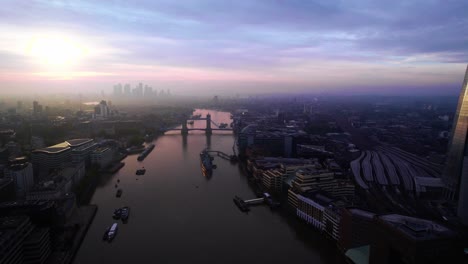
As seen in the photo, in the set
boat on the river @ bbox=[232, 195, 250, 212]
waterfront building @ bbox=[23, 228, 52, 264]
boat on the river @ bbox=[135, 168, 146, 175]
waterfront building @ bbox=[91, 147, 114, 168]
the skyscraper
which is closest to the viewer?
waterfront building @ bbox=[23, 228, 52, 264]

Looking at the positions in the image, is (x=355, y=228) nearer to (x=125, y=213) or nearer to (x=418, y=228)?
(x=418, y=228)

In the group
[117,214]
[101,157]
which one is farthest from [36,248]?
[101,157]

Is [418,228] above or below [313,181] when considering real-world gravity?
above

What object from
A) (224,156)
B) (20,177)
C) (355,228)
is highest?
(355,228)

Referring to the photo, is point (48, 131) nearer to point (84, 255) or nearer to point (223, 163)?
point (223, 163)

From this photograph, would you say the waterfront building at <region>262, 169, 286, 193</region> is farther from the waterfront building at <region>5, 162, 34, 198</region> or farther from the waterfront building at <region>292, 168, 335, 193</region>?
the waterfront building at <region>5, 162, 34, 198</region>

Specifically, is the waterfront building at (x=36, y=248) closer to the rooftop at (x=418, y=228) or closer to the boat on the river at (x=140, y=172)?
the rooftop at (x=418, y=228)

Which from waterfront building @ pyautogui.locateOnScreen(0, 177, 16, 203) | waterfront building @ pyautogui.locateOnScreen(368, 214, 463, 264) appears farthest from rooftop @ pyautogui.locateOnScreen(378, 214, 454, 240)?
waterfront building @ pyautogui.locateOnScreen(0, 177, 16, 203)

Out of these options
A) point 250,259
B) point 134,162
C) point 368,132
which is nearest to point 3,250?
point 250,259

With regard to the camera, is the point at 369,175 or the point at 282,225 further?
the point at 369,175
